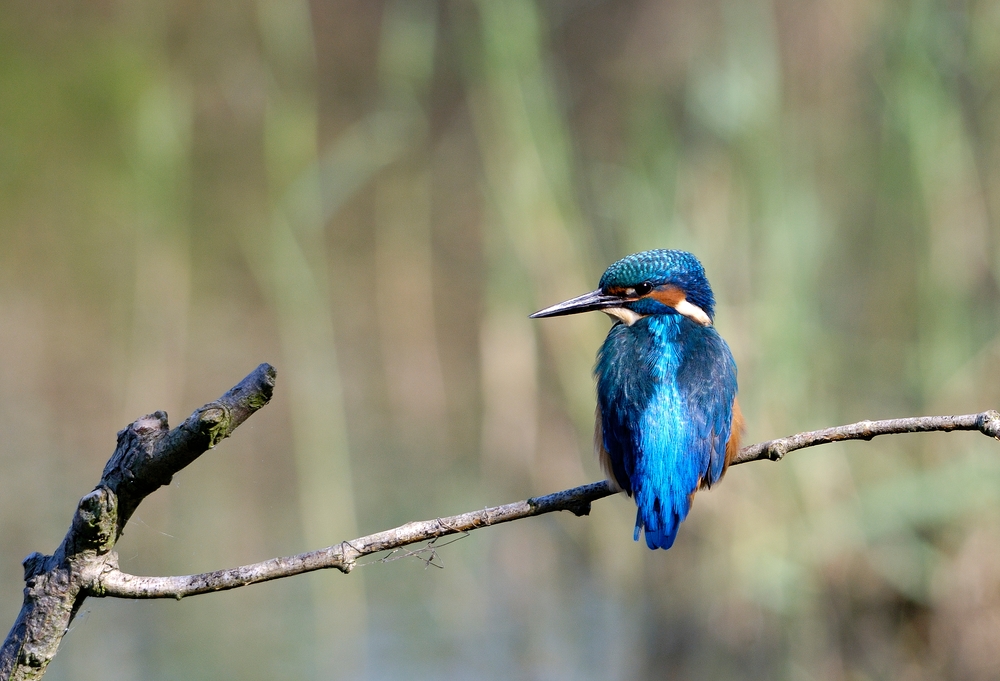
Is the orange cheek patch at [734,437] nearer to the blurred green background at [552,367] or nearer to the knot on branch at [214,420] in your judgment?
the blurred green background at [552,367]

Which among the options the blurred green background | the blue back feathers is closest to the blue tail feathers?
the blue back feathers

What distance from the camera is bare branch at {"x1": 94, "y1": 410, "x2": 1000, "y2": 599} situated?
124 cm

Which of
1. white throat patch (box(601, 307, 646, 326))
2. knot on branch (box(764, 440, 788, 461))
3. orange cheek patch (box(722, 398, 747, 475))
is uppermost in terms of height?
white throat patch (box(601, 307, 646, 326))

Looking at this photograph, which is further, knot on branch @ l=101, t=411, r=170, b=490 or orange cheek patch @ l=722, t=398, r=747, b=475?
orange cheek patch @ l=722, t=398, r=747, b=475

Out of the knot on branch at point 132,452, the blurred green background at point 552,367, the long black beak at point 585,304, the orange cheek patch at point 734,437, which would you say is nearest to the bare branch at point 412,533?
the knot on branch at point 132,452

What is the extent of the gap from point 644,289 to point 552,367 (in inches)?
105

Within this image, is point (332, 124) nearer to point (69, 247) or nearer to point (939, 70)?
point (69, 247)

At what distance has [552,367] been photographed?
482 cm

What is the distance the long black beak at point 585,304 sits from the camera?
6.86 ft

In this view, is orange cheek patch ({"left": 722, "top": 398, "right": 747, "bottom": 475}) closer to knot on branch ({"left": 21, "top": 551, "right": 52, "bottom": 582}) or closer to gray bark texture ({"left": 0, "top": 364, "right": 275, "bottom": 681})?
gray bark texture ({"left": 0, "top": 364, "right": 275, "bottom": 681})

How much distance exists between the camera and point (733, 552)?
321 centimetres

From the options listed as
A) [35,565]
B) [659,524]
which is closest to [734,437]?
[659,524]

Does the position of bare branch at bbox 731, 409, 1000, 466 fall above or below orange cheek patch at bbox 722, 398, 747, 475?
below

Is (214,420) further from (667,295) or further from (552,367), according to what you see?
(552,367)
